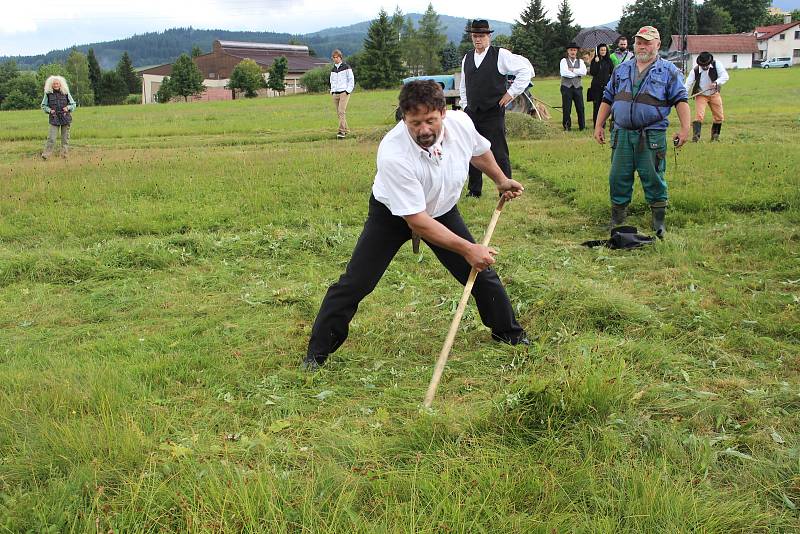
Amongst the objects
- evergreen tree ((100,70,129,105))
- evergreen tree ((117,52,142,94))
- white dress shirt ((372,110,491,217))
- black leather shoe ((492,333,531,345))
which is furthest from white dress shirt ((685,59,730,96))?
evergreen tree ((117,52,142,94))

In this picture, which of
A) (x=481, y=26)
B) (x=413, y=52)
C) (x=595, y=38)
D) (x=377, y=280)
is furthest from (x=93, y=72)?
(x=377, y=280)

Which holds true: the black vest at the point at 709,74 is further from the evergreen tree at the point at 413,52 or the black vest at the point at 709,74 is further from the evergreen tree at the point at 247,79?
the evergreen tree at the point at 413,52

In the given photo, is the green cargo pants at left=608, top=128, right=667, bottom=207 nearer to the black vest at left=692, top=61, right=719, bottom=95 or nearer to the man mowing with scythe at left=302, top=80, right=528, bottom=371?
the man mowing with scythe at left=302, top=80, right=528, bottom=371

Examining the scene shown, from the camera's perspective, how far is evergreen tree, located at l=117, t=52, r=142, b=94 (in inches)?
3775

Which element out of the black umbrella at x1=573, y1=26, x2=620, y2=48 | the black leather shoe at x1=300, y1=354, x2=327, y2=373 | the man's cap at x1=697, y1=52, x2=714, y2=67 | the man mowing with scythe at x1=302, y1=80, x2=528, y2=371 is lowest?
the black leather shoe at x1=300, y1=354, x2=327, y2=373

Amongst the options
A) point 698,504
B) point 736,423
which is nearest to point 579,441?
point 698,504

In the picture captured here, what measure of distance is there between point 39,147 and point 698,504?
17.2 metres

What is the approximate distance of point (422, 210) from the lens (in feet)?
12.3

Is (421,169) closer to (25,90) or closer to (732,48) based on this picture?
(732,48)

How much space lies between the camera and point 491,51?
827 cm

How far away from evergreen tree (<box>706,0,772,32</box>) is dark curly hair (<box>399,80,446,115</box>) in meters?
99.9

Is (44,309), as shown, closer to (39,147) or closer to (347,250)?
(347,250)

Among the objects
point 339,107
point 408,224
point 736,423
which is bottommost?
point 736,423

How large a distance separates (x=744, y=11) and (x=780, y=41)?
7524 mm
